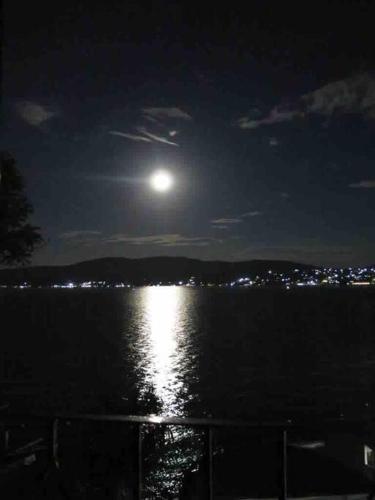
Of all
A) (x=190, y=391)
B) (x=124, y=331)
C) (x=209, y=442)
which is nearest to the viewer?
(x=209, y=442)

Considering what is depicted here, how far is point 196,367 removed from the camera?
194 feet

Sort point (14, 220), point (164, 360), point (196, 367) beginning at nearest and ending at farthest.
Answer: point (14, 220) → point (196, 367) → point (164, 360)

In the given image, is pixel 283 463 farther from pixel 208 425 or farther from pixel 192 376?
pixel 192 376

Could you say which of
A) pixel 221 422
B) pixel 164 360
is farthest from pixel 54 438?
pixel 164 360

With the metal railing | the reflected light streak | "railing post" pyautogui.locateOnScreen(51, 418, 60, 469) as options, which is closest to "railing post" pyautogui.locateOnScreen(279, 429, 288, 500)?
the metal railing

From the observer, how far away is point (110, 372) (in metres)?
56.1

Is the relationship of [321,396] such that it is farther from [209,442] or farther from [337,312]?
[337,312]

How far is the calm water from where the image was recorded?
42.5 m

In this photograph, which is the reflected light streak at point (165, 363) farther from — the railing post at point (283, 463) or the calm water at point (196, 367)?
the railing post at point (283, 463)

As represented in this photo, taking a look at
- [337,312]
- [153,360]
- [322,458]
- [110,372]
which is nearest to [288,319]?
[337,312]

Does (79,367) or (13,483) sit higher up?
(13,483)

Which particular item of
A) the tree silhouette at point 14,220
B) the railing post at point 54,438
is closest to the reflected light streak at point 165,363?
the tree silhouette at point 14,220

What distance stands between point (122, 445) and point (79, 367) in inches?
1963

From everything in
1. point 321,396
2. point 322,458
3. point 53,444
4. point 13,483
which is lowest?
point 321,396
